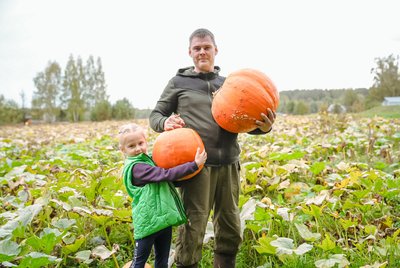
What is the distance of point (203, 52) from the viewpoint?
224 cm

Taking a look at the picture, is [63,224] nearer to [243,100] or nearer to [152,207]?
[152,207]

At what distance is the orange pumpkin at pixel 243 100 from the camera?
2.09 metres

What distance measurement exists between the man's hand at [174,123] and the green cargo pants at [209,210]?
0.32 m

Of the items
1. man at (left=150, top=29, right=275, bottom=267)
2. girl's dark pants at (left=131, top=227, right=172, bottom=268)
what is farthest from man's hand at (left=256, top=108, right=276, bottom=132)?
girl's dark pants at (left=131, top=227, right=172, bottom=268)

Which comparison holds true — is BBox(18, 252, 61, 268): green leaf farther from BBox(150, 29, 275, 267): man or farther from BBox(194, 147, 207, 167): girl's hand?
BBox(194, 147, 207, 167): girl's hand

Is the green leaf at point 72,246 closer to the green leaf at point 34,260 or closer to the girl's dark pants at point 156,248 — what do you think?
the green leaf at point 34,260

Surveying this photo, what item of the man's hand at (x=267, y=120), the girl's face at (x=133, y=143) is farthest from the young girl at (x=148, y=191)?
the man's hand at (x=267, y=120)

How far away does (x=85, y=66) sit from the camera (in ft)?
180

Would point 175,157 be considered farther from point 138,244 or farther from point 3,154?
point 3,154

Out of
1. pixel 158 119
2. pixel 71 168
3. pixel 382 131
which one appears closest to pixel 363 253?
pixel 158 119

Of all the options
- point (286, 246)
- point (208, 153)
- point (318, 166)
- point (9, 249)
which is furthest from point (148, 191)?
point (318, 166)

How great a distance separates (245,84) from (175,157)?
595 mm

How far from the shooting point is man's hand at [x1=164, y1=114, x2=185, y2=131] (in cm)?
221

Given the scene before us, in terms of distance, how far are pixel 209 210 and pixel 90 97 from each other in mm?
53605
